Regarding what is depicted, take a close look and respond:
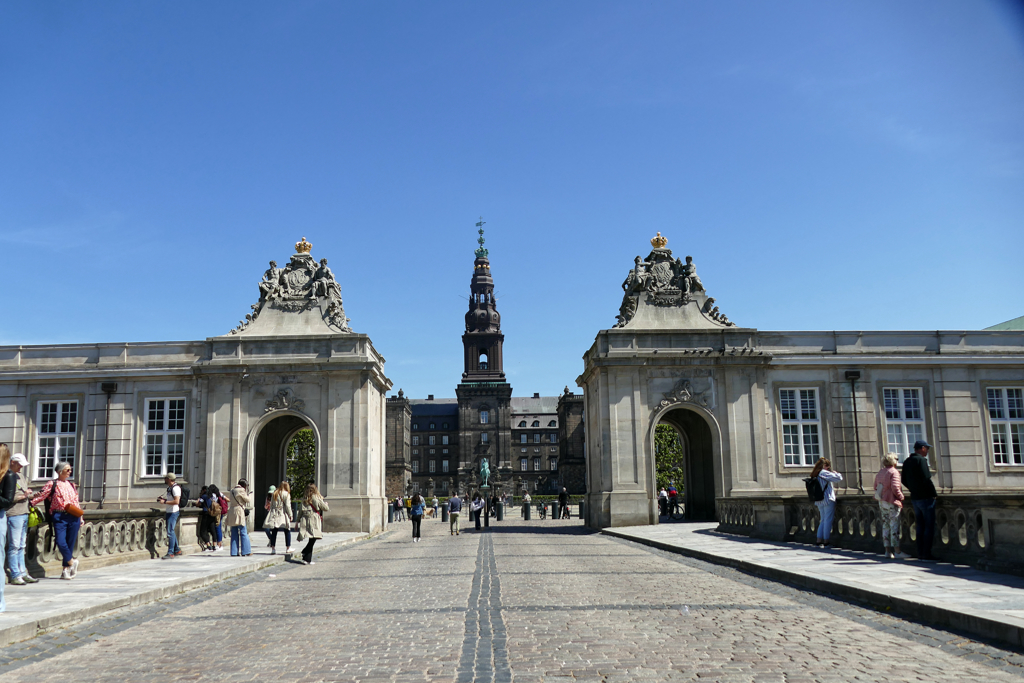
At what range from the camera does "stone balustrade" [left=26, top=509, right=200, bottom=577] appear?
15.2 metres

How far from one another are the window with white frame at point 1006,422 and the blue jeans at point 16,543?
110ft

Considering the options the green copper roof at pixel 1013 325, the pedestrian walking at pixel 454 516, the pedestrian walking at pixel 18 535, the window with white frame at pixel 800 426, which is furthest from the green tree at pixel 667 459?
the pedestrian walking at pixel 18 535

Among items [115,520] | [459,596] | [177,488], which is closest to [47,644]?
[459,596]

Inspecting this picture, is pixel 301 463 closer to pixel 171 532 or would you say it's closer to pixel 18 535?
pixel 171 532

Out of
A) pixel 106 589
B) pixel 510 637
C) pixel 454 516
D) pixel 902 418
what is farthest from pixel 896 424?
pixel 106 589

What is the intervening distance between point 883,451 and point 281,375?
23.5m

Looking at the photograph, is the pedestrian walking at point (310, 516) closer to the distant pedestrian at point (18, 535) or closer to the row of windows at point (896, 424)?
the distant pedestrian at point (18, 535)

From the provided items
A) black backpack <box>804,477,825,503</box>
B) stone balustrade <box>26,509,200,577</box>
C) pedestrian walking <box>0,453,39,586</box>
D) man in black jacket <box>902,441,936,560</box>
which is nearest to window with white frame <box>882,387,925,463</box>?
black backpack <box>804,477,825,503</box>

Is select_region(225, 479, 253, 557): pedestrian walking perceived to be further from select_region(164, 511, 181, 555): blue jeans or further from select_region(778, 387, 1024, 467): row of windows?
select_region(778, 387, 1024, 467): row of windows

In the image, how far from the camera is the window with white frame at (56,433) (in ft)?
115

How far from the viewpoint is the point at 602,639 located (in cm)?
877

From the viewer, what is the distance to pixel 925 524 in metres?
15.1

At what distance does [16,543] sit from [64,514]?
1.37 meters

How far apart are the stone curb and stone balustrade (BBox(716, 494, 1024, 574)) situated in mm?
2701
